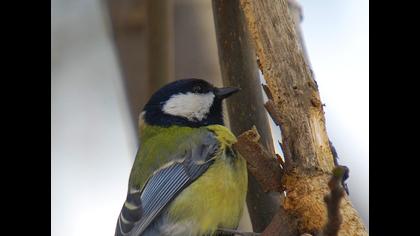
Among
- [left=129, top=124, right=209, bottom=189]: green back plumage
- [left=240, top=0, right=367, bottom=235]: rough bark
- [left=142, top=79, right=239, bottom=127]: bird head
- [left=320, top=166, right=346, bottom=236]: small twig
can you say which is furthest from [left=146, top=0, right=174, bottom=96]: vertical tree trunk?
[left=320, top=166, right=346, bottom=236]: small twig

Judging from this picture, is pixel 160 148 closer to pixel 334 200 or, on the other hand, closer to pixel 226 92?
pixel 226 92

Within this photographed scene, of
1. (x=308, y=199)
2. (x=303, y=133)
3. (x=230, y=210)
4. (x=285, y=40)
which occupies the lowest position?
(x=230, y=210)

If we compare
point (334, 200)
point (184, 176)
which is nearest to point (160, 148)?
point (184, 176)

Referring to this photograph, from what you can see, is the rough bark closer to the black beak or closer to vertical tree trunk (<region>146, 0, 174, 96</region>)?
the black beak

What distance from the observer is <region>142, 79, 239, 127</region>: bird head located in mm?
2439

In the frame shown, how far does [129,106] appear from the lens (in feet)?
9.89

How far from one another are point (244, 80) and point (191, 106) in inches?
15.2

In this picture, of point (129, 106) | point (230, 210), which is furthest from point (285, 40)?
point (129, 106)

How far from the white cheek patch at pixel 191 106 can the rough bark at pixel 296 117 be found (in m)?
0.61

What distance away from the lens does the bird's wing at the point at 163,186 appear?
79.6 inches

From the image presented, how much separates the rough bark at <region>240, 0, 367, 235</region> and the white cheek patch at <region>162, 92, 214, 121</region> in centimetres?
61

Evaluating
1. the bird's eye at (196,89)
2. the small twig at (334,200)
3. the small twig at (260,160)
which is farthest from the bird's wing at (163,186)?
the small twig at (334,200)
